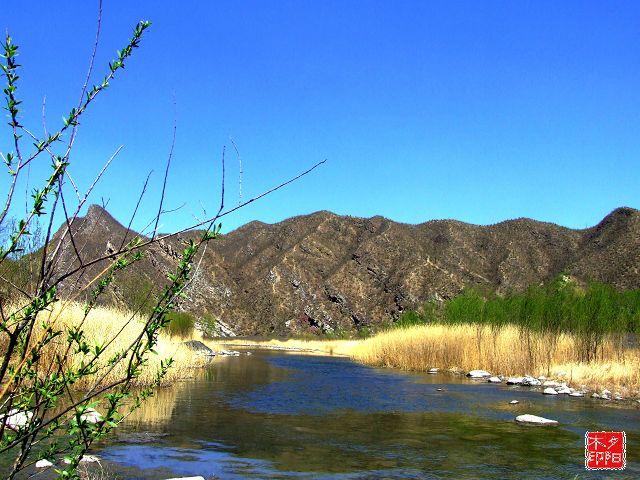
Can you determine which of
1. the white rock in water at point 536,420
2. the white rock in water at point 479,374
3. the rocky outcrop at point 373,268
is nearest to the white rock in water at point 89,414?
the white rock in water at point 536,420

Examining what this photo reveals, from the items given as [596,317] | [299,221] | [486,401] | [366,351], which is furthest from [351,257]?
[486,401]

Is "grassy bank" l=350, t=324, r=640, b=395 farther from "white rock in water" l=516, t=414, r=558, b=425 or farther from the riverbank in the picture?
"white rock in water" l=516, t=414, r=558, b=425

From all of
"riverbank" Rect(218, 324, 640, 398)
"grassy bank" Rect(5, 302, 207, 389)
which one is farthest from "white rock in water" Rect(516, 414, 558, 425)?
"grassy bank" Rect(5, 302, 207, 389)

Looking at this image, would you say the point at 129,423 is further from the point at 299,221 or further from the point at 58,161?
the point at 299,221

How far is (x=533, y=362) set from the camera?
2138cm

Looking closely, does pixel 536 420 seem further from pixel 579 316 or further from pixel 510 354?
pixel 510 354

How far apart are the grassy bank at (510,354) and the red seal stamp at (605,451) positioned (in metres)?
7.21

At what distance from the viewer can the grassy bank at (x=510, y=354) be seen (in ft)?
58.6

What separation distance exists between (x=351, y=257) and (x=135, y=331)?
7243cm

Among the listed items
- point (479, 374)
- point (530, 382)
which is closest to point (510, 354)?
point (479, 374)

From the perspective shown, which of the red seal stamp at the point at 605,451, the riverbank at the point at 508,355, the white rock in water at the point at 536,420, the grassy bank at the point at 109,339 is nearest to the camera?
the red seal stamp at the point at 605,451

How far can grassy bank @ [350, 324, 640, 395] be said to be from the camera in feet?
58.6

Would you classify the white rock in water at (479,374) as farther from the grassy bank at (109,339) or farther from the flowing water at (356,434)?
the grassy bank at (109,339)

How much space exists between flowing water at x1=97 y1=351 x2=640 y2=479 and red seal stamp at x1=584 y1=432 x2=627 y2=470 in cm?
13
